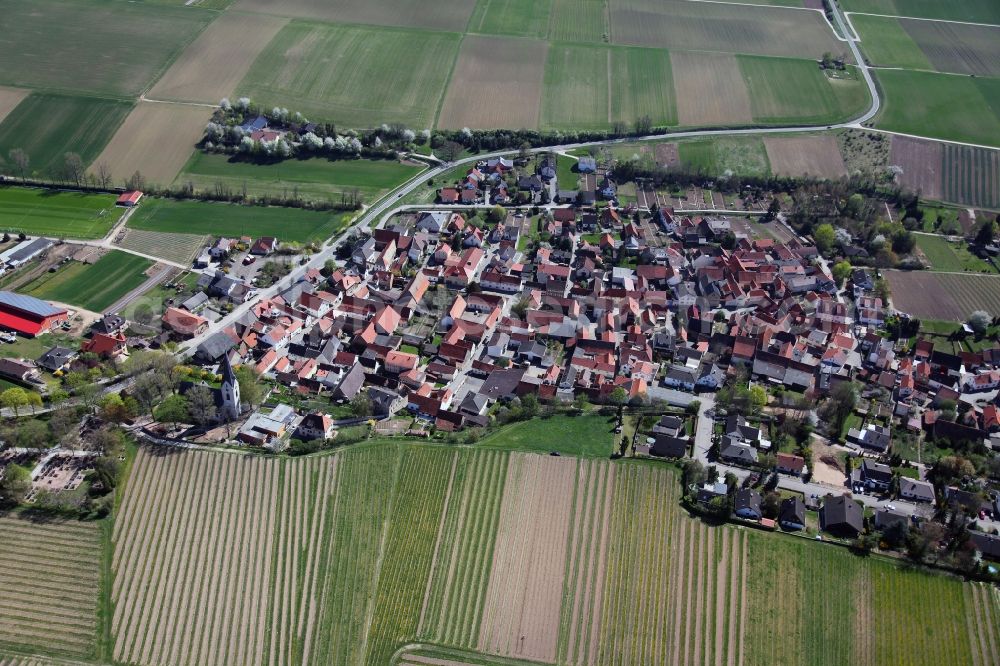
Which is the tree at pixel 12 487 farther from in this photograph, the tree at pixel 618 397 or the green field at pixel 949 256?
the green field at pixel 949 256

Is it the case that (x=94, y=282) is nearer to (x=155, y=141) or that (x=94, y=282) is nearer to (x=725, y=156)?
(x=155, y=141)

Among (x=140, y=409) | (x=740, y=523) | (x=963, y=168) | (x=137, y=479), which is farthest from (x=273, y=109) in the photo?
(x=963, y=168)

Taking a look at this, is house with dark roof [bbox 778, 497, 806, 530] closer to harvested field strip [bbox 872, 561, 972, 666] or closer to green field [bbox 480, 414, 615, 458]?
harvested field strip [bbox 872, 561, 972, 666]

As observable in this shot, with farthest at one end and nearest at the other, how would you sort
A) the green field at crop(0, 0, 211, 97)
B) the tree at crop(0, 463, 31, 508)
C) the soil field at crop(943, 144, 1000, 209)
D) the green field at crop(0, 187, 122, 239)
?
the green field at crop(0, 0, 211, 97)
the soil field at crop(943, 144, 1000, 209)
the green field at crop(0, 187, 122, 239)
the tree at crop(0, 463, 31, 508)

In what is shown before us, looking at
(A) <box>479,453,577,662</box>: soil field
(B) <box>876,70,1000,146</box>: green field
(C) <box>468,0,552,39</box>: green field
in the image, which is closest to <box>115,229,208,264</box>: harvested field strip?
(A) <box>479,453,577,662</box>: soil field

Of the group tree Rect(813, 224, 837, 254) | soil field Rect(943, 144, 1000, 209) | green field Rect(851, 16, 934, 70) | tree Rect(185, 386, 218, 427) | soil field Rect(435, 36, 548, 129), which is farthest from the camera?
green field Rect(851, 16, 934, 70)

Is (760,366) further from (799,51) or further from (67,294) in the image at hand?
(799,51)
